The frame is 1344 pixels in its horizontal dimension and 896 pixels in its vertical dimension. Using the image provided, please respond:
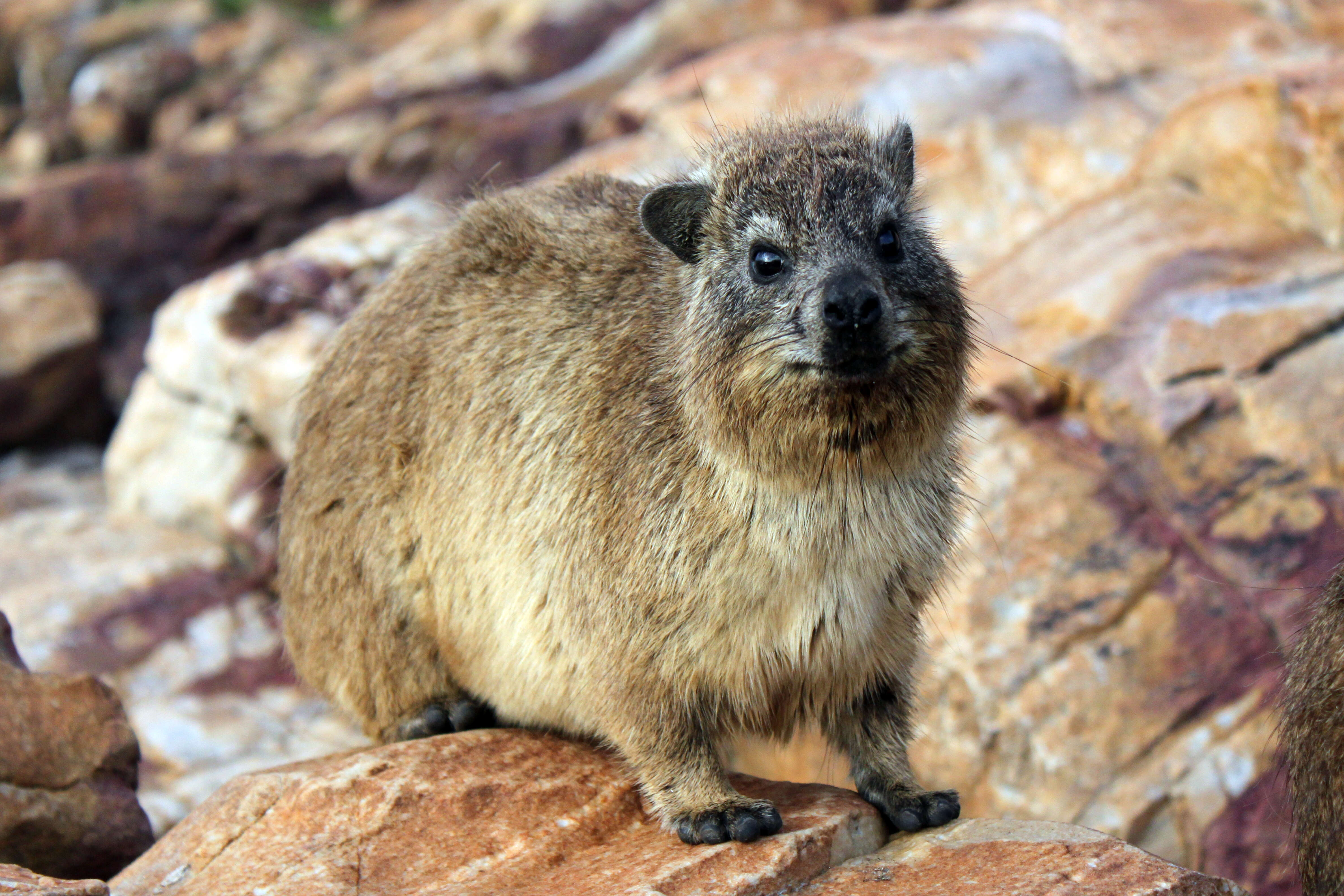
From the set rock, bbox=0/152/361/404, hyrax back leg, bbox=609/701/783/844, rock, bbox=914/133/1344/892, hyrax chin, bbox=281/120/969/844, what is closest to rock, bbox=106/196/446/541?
rock, bbox=0/152/361/404

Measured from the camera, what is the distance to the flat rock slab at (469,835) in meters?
4.62

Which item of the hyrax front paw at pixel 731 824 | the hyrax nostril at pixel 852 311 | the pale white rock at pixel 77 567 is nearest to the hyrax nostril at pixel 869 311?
the hyrax nostril at pixel 852 311

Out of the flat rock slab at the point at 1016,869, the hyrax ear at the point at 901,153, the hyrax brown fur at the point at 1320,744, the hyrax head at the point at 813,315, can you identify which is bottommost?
the flat rock slab at the point at 1016,869

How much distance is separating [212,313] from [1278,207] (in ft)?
27.0

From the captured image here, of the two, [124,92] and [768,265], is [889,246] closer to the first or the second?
[768,265]

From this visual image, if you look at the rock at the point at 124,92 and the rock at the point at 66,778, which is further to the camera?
the rock at the point at 124,92

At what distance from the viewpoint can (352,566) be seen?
5.96 m

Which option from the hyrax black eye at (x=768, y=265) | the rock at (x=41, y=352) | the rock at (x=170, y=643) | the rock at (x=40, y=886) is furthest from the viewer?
the rock at (x=41, y=352)

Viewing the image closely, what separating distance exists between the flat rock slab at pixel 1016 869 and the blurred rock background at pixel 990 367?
96cm

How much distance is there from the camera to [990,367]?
348 inches

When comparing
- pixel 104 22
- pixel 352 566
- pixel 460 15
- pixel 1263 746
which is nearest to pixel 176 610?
pixel 352 566

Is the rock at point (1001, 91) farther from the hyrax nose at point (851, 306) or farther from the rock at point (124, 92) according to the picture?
the rock at point (124, 92)

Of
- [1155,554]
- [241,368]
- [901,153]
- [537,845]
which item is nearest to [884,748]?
[537,845]

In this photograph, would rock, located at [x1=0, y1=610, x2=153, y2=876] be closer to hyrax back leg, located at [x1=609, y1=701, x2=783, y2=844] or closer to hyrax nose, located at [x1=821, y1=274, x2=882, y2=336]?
hyrax back leg, located at [x1=609, y1=701, x2=783, y2=844]
